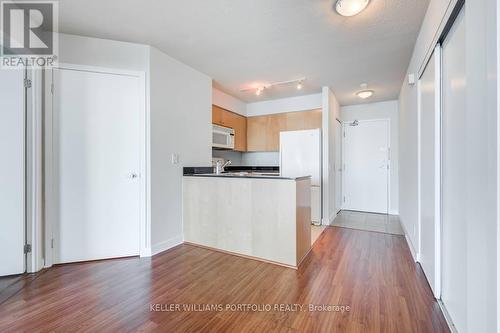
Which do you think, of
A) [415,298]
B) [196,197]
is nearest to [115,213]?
[196,197]

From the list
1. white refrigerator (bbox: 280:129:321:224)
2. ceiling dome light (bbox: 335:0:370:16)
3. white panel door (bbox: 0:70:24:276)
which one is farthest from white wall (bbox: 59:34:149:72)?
white refrigerator (bbox: 280:129:321:224)

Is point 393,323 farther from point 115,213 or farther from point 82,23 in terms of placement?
point 82,23

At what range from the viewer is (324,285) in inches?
77.0

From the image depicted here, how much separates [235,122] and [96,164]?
2793 millimetres

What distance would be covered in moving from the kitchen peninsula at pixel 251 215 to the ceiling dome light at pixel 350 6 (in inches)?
60.3

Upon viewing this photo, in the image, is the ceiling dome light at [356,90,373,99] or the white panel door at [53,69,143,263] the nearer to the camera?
the white panel door at [53,69,143,263]

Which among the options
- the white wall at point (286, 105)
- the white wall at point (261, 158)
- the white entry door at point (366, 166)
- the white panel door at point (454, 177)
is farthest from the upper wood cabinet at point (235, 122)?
the white panel door at point (454, 177)

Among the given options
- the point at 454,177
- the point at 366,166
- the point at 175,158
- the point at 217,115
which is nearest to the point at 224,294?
the point at 175,158

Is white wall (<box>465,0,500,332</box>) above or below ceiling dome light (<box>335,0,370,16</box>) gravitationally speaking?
below

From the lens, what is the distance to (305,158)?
4020mm

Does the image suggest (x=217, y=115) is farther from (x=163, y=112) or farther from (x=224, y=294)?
(x=224, y=294)

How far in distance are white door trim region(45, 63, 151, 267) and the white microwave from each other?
1.54 meters

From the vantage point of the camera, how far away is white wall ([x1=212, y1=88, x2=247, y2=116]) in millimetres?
4188

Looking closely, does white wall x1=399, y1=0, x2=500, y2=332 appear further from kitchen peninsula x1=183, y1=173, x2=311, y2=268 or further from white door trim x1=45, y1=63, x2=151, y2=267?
white door trim x1=45, y1=63, x2=151, y2=267
